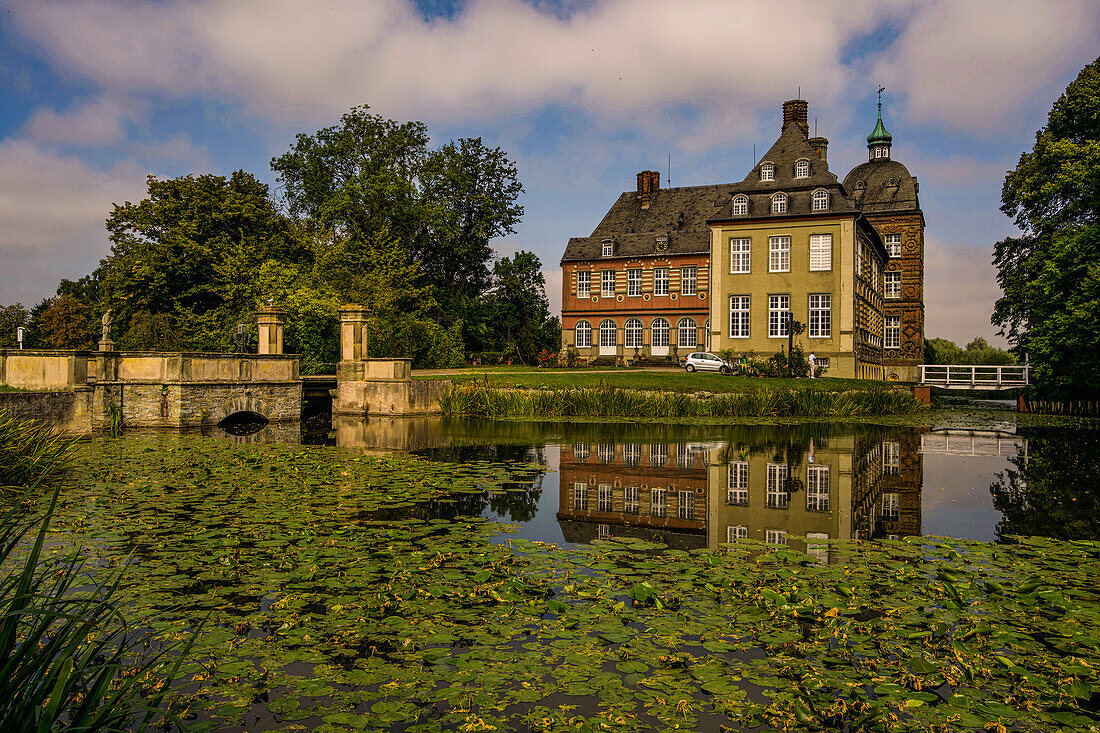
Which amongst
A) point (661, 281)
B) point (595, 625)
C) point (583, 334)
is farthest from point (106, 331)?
point (661, 281)

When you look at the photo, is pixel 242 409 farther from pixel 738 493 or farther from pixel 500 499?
pixel 738 493

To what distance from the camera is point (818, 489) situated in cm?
1065

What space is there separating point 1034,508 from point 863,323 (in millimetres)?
33992

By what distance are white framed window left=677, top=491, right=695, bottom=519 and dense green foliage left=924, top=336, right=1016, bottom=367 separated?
65.8 meters

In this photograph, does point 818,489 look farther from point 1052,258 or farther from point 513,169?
point 513,169

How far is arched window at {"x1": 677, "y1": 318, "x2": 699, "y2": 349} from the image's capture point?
46031mm

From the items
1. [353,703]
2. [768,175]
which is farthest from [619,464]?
[768,175]

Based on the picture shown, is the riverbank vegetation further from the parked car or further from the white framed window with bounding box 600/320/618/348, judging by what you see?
the white framed window with bounding box 600/320/618/348

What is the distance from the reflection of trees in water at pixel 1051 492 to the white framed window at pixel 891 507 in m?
1.15

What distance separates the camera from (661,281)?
47.0 metres

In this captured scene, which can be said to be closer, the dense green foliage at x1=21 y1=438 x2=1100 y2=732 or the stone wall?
the dense green foliage at x1=21 y1=438 x2=1100 y2=732

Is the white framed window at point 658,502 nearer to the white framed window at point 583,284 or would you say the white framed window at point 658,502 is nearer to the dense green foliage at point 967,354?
the white framed window at point 583,284

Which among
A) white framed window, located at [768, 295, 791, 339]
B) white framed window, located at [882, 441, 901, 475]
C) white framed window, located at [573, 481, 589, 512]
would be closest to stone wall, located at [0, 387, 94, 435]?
white framed window, located at [573, 481, 589, 512]

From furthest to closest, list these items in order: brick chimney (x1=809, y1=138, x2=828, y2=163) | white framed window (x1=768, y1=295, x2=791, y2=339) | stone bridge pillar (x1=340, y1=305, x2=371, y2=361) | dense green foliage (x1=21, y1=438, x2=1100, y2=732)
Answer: brick chimney (x1=809, y1=138, x2=828, y2=163)
white framed window (x1=768, y1=295, x2=791, y2=339)
stone bridge pillar (x1=340, y1=305, x2=371, y2=361)
dense green foliage (x1=21, y1=438, x2=1100, y2=732)
